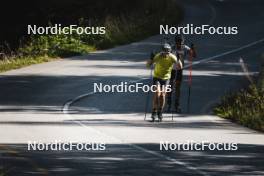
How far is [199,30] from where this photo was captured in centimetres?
4700

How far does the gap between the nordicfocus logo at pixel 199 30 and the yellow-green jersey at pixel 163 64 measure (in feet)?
75.1

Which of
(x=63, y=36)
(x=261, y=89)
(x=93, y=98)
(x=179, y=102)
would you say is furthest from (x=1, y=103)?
(x=63, y=36)

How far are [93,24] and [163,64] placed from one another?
23735 millimetres

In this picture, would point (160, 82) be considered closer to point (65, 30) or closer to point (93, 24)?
point (65, 30)

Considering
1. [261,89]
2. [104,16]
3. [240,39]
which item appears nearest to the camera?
[261,89]

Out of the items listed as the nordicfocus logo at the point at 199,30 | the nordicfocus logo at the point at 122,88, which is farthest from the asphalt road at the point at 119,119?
the nordicfocus logo at the point at 199,30

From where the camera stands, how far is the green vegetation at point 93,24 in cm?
3841

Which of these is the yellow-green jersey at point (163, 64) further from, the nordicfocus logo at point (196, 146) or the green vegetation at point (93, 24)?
the green vegetation at point (93, 24)

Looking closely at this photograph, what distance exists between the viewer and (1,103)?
85.3ft

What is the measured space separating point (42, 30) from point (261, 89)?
1795 cm

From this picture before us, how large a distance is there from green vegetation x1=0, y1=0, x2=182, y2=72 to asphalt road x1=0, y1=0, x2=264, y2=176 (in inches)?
43.0

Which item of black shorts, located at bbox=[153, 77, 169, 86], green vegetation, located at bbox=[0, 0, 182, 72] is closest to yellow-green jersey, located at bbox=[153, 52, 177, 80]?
black shorts, located at bbox=[153, 77, 169, 86]

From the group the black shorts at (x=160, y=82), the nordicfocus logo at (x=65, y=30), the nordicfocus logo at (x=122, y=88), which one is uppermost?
the nordicfocus logo at (x=65, y=30)

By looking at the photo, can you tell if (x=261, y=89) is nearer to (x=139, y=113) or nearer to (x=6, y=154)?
(x=139, y=113)
